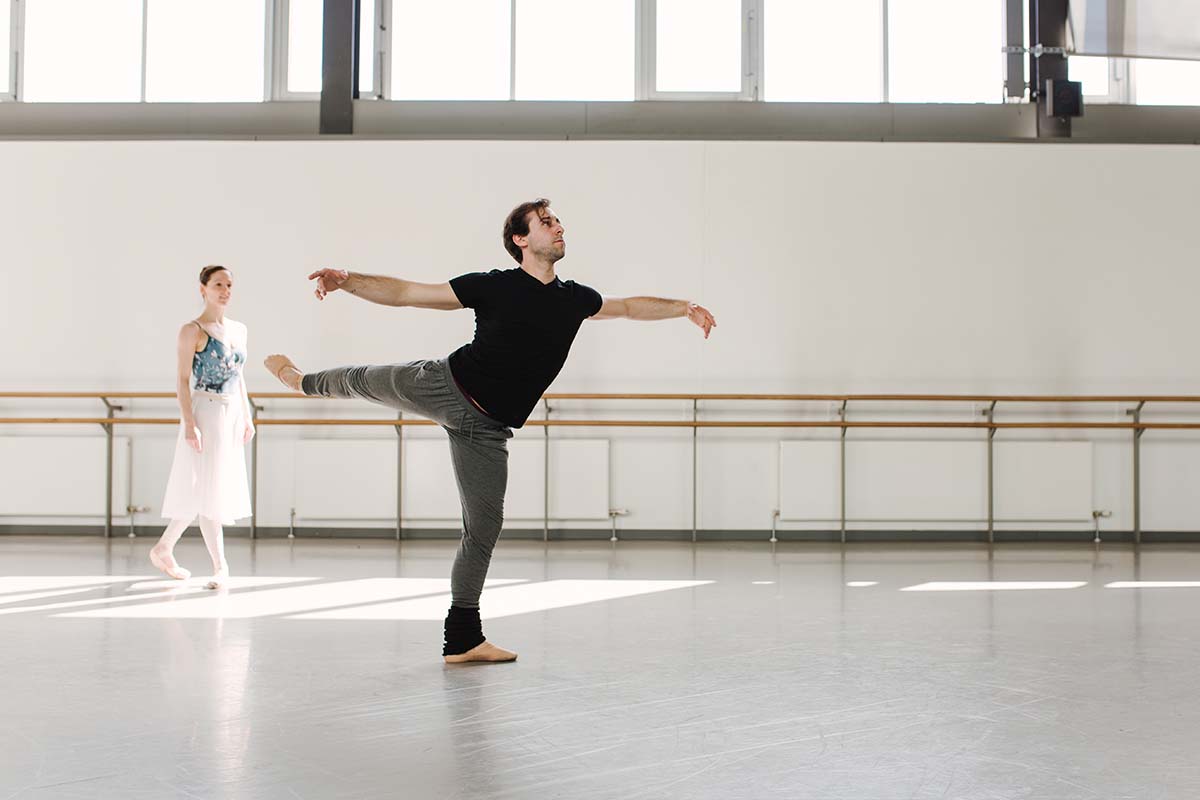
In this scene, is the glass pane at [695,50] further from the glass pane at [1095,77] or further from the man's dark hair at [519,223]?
the man's dark hair at [519,223]

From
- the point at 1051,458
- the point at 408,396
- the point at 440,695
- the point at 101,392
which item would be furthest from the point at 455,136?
the point at 440,695

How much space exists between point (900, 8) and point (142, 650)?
22.2 ft

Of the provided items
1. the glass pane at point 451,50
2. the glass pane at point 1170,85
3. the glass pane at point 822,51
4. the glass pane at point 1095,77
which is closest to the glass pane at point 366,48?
the glass pane at point 451,50

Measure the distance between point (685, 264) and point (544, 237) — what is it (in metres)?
4.39

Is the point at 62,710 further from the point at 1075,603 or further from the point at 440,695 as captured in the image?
the point at 1075,603

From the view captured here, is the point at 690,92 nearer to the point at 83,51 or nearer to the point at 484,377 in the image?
the point at 83,51

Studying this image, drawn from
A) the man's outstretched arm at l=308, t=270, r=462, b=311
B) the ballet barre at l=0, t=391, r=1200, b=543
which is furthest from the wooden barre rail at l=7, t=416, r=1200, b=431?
the man's outstretched arm at l=308, t=270, r=462, b=311

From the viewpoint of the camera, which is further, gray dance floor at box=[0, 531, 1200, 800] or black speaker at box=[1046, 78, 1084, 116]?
black speaker at box=[1046, 78, 1084, 116]

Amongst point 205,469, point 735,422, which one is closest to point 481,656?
point 205,469

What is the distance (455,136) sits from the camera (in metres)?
7.94

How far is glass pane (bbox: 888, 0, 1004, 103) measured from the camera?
8070 mm

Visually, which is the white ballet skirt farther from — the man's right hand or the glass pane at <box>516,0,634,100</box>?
the glass pane at <box>516,0,634,100</box>

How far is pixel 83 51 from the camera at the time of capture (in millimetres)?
8219

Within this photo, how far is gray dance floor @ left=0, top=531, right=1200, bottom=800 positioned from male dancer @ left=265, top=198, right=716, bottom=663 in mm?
294
